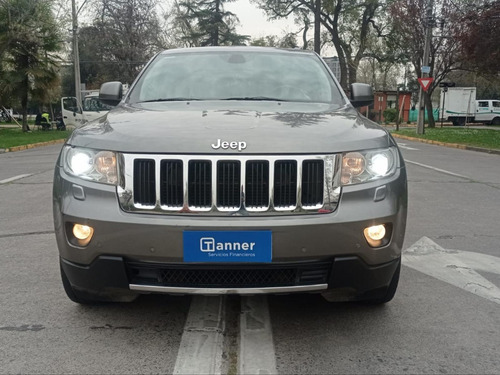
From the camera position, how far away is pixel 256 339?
2.71m

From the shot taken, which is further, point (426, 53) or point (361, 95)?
point (426, 53)

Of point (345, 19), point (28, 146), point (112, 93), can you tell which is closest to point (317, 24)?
point (345, 19)

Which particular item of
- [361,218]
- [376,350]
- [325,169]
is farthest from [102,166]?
[376,350]

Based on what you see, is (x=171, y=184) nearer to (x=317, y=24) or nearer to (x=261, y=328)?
(x=261, y=328)

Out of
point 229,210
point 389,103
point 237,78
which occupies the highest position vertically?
point 237,78

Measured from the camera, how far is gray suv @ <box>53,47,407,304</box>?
2.41 metres

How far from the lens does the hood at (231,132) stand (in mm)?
2490

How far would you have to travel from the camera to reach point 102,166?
2.57 metres

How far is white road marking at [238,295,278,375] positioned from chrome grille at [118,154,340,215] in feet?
2.40

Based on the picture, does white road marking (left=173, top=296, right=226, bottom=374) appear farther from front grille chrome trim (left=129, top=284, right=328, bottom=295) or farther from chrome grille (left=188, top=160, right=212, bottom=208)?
chrome grille (left=188, top=160, right=212, bottom=208)

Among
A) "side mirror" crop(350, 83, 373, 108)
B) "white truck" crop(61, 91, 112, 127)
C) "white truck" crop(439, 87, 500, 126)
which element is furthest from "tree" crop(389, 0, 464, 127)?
"side mirror" crop(350, 83, 373, 108)

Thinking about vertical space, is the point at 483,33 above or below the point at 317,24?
below

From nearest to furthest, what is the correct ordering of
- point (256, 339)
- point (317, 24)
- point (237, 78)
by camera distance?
point (256, 339) < point (237, 78) < point (317, 24)

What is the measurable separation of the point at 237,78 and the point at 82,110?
75.5ft
